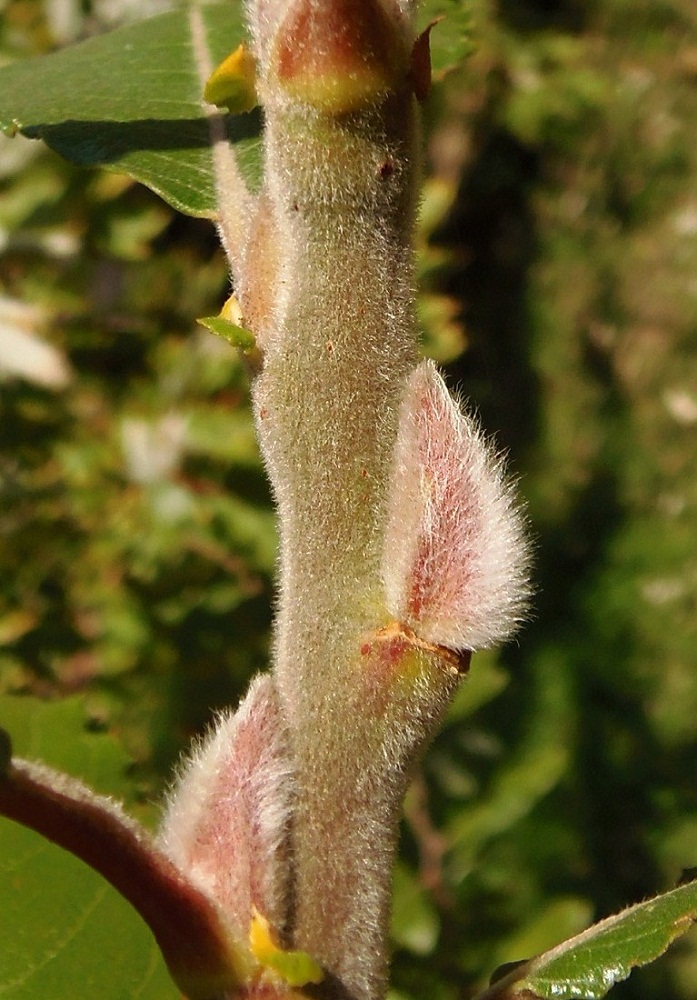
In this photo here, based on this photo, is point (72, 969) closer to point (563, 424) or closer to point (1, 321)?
point (1, 321)

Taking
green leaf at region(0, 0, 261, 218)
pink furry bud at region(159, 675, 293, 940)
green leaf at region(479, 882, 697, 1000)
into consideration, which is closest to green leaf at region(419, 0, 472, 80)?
green leaf at region(0, 0, 261, 218)

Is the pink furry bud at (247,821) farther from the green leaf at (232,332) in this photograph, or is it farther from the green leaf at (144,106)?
the green leaf at (144,106)

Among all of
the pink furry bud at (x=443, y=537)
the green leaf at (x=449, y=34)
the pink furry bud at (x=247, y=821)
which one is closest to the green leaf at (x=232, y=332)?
the pink furry bud at (x=443, y=537)

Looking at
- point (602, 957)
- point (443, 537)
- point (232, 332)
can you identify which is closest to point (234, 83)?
point (232, 332)

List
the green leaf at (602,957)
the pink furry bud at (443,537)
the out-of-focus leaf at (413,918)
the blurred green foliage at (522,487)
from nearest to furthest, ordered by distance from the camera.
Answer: the pink furry bud at (443,537) → the green leaf at (602,957) → the out-of-focus leaf at (413,918) → the blurred green foliage at (522,487)

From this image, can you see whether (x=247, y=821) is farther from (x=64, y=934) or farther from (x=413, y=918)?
(x=413, y=918)

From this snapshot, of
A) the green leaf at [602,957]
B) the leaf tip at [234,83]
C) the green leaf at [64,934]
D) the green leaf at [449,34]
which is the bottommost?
the green leaf at [602,957]
